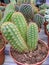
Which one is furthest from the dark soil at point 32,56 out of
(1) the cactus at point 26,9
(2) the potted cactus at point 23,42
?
(1) the cactus at point 26,9

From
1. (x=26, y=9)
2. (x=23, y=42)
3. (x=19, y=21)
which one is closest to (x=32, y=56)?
(x=23, y=42)

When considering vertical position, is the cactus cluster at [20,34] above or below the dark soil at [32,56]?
above

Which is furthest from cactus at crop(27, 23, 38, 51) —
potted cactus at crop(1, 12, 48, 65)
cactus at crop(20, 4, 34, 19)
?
cactus at crop(20, 4, 34, 19)

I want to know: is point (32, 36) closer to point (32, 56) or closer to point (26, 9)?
point (32, 56)

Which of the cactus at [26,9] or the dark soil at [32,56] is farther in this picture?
the cactus at [26,9]

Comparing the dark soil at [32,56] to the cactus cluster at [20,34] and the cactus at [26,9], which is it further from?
the cactus at [26,9]

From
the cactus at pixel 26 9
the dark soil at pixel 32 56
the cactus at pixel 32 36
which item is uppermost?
the cactus at pixel 26 9

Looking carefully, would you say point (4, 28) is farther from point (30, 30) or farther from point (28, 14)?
point (28, 14)
